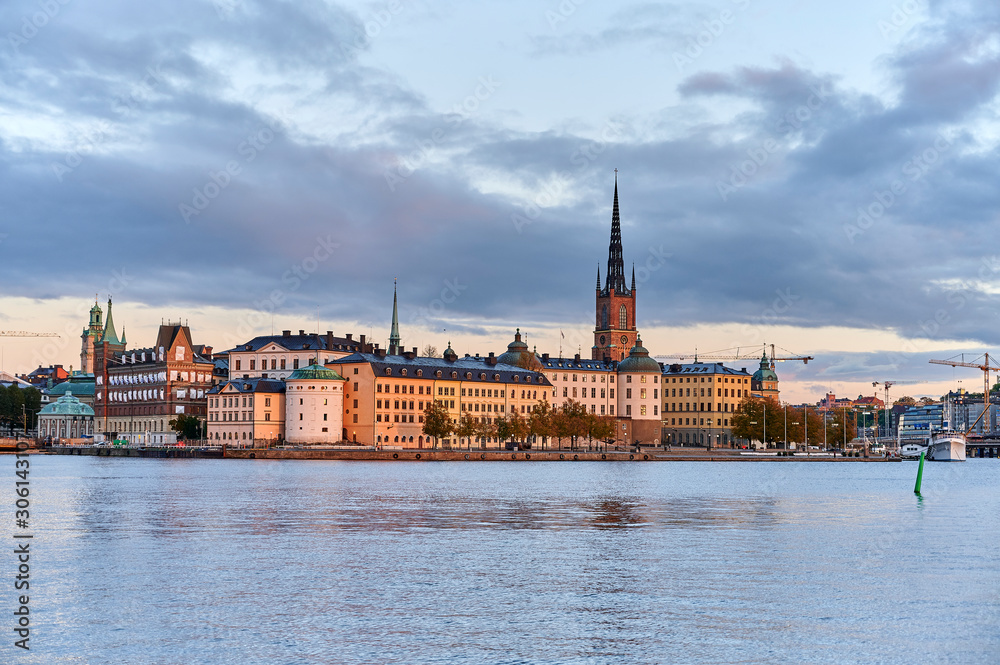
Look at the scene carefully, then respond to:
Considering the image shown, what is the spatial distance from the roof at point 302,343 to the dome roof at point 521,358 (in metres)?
22.0

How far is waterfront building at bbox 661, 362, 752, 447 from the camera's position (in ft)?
611

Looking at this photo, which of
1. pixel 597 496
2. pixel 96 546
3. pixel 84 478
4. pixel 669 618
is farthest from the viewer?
pixel 84 478

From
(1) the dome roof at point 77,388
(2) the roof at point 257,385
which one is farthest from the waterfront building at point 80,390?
(2) the roof at point 257,385

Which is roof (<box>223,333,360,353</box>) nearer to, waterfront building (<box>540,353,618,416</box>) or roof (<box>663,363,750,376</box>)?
waterfront building (<box>540,353,618,416</box>)

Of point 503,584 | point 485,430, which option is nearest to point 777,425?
point 485,430

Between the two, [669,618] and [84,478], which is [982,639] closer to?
[669,618]

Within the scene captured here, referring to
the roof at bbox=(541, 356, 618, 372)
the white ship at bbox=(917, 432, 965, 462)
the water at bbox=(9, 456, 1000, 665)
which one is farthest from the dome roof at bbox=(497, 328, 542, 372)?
the water at bbox=(9, 456, 1000, 665)

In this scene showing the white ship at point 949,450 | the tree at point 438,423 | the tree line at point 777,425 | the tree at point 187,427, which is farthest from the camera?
the white ship at point 949,450

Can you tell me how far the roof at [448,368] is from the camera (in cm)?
14562

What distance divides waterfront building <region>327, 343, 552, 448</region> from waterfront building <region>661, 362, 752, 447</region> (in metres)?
35.0

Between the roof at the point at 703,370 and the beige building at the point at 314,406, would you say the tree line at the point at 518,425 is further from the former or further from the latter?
the roof at the point at 703,370

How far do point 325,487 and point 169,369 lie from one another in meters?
108

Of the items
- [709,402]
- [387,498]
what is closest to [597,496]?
[387,498]

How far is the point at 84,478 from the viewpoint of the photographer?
245 ft
